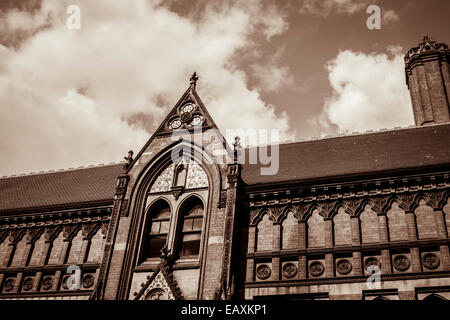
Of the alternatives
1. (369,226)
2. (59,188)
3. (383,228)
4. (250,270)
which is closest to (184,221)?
(250,270)

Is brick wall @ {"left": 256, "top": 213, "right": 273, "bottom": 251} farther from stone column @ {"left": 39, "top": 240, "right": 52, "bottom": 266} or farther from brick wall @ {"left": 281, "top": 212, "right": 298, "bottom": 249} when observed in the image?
stone column @ {"left": 39, "top": 240, "right": 52, "bottom": 266}

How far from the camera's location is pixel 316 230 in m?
18.8

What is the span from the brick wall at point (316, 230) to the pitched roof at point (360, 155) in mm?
1661

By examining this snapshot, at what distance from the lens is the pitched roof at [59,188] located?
2478 cm

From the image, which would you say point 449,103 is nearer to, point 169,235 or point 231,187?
point 231,187

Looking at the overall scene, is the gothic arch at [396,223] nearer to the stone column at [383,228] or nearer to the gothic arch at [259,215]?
the stone column at [383,228]

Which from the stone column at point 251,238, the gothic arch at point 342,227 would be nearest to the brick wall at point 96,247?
the stone column at point 251,238

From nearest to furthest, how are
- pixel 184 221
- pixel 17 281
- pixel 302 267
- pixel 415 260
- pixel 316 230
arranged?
pixel 415 260 < pixel 302 267 < pixel 316 230 < pixel 184 221 < pixel 17 281

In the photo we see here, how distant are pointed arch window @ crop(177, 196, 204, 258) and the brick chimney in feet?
58.1

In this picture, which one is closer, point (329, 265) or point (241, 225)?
point (329, 265)

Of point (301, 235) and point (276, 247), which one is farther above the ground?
point (301, 235)

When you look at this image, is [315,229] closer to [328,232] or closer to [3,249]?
[328,232]

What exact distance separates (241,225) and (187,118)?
6.30 m

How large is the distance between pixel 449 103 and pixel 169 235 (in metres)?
21.4
